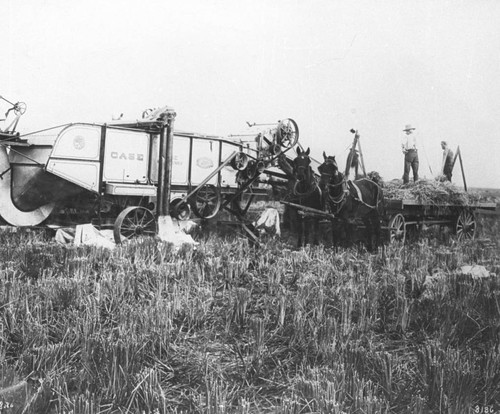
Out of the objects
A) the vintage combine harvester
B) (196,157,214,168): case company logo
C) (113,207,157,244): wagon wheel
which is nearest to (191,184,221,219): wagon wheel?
the vintage combine harvester

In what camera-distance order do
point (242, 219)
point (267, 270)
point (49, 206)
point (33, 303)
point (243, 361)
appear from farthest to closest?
point (242, 219) < point (49, 206) < point (267, 270) < point (33, 303) < point (243, 361)

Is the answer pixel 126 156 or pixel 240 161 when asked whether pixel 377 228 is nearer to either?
pixel 240 161

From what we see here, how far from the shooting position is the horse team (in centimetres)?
953

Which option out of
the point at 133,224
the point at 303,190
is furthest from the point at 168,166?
the point at 303,190

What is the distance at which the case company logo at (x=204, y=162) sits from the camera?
34.4 ft

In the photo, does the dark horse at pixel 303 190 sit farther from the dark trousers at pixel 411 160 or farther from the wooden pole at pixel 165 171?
the dark trousers at pixel 411 160

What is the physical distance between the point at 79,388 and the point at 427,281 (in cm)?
380

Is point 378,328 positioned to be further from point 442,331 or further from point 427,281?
point 427,281

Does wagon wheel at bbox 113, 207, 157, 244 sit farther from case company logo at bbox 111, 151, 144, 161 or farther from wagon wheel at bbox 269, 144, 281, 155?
wagon wheel at bbox 269, 144, 281, 155

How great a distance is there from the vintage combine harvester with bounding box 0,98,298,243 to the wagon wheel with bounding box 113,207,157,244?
16 millimetres

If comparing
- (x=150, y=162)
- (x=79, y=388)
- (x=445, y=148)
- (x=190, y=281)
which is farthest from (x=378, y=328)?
(x=445, y=148)

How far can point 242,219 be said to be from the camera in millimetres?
11000

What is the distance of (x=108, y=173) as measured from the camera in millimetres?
9039

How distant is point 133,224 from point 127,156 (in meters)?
1.43
